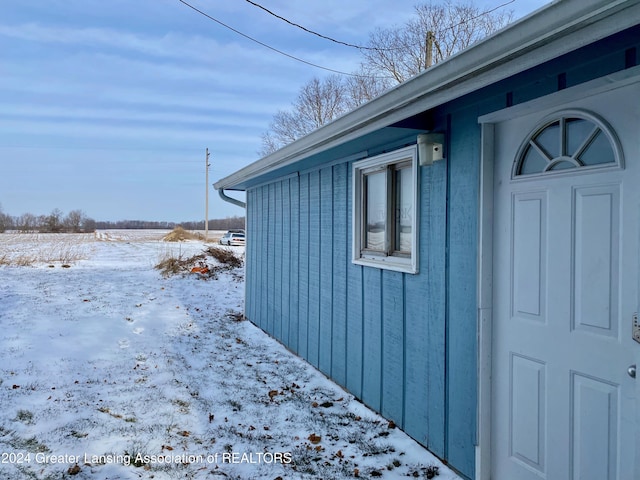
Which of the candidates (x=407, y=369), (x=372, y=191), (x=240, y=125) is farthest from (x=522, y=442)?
(x=240, y=125)

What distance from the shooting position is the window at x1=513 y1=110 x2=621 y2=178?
178 cm

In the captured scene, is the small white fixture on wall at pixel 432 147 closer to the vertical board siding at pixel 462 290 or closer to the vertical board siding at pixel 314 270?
the vertical board siding at pixel 462 290

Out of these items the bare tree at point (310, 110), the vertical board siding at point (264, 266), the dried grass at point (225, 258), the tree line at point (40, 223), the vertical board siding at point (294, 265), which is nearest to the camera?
the vertical board siding at point (294, 265)

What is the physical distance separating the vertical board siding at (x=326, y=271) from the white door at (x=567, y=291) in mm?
2135

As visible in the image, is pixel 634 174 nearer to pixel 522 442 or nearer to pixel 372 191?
pixel 522 442

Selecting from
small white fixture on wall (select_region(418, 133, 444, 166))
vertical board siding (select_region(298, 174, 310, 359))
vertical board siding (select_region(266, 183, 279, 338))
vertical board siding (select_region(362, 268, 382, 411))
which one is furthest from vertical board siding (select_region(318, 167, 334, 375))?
small white fixture on wall (select_region(418, 133, 444, 166))

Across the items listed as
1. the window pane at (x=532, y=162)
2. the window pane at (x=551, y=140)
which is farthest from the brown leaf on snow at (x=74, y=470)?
the window pane at (x=551, y=140)

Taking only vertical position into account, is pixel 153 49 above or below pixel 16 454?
above

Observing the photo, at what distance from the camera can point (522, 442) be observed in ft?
7.16

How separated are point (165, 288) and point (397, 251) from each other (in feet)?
26.2

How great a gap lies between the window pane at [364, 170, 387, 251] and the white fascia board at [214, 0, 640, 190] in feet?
2.16

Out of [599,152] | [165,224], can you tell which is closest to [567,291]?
[599,152]

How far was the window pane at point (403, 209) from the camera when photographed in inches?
126

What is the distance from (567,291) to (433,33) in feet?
37.4
